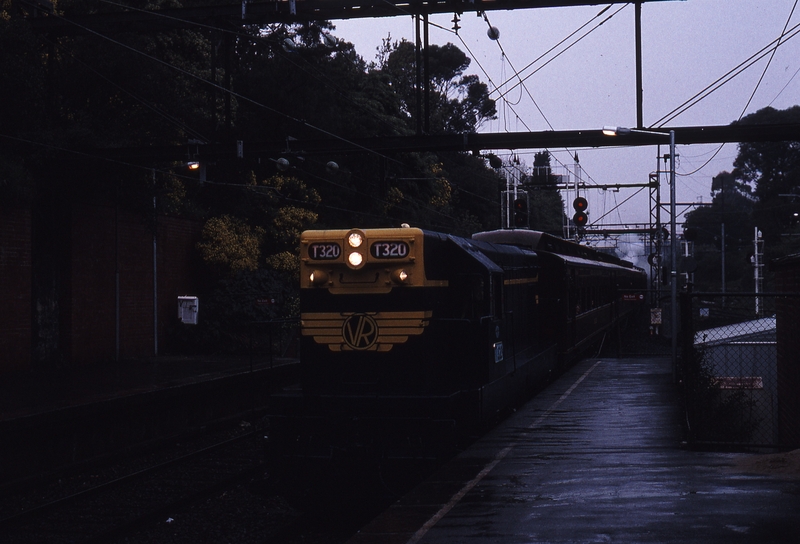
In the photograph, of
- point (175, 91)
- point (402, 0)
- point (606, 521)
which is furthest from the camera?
point (175, 91)

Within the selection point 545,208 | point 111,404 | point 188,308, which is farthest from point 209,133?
point 545,208

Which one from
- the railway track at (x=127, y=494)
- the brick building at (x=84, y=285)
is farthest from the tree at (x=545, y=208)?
the railway track at (x=127, y=494)

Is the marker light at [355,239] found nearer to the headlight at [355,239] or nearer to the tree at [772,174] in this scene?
the headlight at [355,239]

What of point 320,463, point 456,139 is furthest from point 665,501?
point 456,139

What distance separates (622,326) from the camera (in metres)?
38.1

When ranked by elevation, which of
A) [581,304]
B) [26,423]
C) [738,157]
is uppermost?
[738,157]

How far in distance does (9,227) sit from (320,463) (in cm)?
1178

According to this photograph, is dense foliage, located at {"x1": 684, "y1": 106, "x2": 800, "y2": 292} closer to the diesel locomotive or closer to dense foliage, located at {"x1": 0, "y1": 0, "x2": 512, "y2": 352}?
dense foliage, located at {"x1": 0, "y1": 0, "x2": 512, "y2": 352}

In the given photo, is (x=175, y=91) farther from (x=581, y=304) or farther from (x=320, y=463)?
(x=320, y=463)

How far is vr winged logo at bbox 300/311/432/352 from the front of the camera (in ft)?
31.0

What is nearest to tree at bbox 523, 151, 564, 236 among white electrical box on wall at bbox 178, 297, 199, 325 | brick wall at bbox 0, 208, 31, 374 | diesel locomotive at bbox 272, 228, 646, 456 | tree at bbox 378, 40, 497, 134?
tree at bbox 378, 40, 497, 134

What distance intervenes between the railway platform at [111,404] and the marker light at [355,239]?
5.94 metres

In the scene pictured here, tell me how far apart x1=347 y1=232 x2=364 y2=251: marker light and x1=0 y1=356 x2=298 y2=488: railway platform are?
19.5 feet

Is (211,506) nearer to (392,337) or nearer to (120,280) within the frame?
Answer: (392,337)
